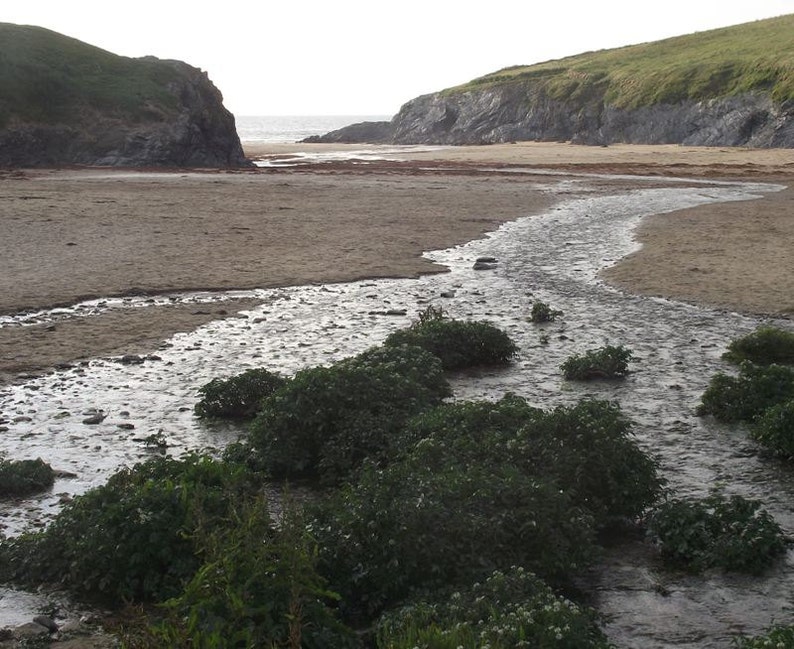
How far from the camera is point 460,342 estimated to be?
45.3 ft

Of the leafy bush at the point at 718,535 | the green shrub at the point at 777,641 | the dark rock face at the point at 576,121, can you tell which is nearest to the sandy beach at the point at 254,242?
the leafy bush at the point at 718,535

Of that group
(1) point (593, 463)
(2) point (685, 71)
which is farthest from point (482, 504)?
(2) point (685, 71)

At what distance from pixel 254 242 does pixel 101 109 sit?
42783 millimetres

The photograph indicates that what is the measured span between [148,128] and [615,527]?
→ 6006 centimetres

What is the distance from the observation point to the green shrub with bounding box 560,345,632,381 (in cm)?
1295

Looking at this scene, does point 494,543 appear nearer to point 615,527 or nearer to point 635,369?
point 615,527

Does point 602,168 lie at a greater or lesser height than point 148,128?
lesser

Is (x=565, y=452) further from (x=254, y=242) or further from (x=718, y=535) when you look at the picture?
(x=254, y=242)

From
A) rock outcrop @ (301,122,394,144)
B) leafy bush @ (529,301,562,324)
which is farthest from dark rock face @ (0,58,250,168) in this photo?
rock outcrop @ (301,122,394,144)

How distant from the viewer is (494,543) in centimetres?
693

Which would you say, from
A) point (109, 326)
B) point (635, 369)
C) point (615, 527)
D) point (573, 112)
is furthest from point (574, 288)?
point (573, 112)

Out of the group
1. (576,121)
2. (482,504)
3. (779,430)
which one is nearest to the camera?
(482,504)

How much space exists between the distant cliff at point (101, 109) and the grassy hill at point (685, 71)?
57878 mm

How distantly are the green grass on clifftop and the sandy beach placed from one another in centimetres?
1362
